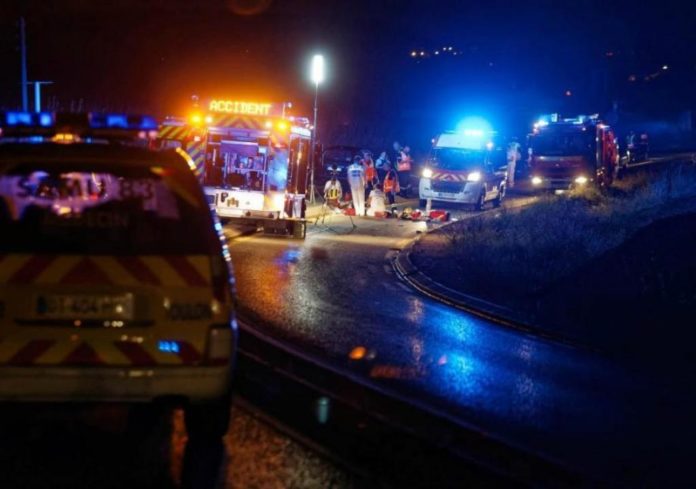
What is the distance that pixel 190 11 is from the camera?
4878cm

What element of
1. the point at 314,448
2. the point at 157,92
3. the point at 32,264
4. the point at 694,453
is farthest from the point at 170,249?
the point at 157,92

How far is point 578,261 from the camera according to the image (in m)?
13.5

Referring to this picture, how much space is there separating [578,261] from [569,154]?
16.5 m

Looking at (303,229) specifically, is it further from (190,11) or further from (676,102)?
(676,102)

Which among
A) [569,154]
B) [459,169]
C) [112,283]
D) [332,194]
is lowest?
[332,194]

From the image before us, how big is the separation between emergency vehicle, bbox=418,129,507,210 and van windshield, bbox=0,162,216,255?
20.2m

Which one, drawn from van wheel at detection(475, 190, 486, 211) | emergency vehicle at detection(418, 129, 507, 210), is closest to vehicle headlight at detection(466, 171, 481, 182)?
emergency vehicle at detection(418, 129, 507, 210)

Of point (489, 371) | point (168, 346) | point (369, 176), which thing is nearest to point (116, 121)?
point (168, 346)

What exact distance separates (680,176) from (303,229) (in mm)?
9778

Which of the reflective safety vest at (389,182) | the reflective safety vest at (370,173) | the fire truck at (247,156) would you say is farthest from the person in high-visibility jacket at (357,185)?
the fire truck at (247,156)

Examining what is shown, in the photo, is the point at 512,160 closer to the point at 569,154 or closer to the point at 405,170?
the point at 569,154

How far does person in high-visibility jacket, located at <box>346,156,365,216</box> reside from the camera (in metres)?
22.5

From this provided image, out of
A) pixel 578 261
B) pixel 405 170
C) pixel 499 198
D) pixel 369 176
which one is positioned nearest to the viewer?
pixel 578 261

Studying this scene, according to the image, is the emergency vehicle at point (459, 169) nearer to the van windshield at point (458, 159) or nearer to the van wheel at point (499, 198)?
the van windshield at point (458, 159)
